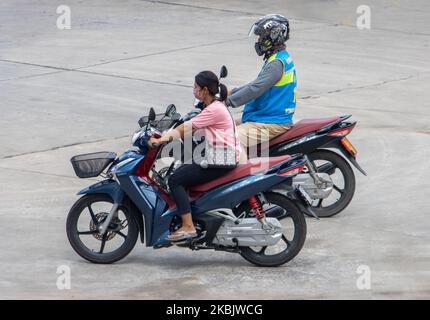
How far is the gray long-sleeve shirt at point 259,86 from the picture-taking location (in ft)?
33.1

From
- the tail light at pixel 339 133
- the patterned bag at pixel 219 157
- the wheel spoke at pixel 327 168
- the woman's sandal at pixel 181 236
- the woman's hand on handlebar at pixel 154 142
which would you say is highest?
the tail light at pixel 339 133

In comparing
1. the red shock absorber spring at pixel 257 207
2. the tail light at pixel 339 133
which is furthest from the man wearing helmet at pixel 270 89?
the red shock absorber spring at pixel 257 207

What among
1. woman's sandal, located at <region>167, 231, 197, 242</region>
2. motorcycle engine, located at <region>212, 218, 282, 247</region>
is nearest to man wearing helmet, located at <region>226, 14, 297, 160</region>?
motorcycle engine, located at <region>212, 218, 282, 247</region>

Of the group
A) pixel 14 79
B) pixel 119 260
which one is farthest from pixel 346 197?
pixel 14 79

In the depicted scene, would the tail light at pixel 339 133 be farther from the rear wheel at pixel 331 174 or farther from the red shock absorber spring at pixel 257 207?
the red shock absorber spring at pixel 257 207

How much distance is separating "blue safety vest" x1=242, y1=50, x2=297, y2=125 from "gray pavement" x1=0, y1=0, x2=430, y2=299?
1.06m

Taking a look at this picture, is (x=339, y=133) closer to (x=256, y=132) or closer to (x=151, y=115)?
(x=256, y=132)

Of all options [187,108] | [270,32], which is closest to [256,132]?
[270,32]

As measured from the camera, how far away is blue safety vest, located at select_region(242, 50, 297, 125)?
10.4m

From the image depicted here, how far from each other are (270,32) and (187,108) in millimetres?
4717

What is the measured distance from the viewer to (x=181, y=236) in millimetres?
9172

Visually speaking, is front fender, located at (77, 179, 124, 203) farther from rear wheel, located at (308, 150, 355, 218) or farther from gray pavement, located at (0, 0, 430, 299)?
rear wheel, located at (308, 150, 355, 218)

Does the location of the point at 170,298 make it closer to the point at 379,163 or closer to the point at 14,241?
the point at 14,241

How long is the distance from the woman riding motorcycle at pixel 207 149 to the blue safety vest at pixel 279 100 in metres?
1.33
